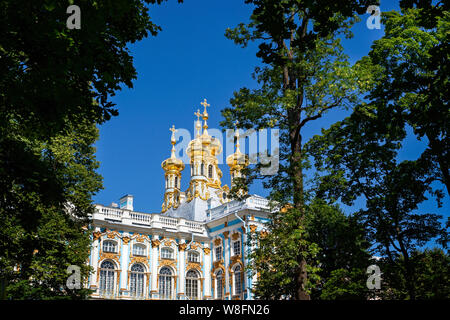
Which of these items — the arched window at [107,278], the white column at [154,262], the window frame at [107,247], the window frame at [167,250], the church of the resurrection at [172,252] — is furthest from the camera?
the window frame at [167,250]

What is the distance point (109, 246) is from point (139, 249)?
234cm

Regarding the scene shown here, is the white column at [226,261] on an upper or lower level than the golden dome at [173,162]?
lower

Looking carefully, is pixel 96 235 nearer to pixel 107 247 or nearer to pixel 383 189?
pixel 107 247

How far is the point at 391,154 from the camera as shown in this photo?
54.9ft

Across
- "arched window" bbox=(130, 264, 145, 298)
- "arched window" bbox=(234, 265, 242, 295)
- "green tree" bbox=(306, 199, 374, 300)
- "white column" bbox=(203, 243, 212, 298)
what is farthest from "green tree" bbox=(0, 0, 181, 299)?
"white column" bbox=(203, 243, 212, 298)

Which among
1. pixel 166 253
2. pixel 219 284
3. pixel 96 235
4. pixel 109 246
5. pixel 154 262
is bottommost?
pixel 219 284

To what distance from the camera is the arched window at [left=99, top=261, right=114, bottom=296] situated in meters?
29.6

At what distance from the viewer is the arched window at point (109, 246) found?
30522 millimetres

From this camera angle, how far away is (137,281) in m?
31.3

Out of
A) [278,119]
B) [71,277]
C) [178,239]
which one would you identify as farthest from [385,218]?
[178,239]

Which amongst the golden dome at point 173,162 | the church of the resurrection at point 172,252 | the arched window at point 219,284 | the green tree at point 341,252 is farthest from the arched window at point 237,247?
the golden dome at point 173,162

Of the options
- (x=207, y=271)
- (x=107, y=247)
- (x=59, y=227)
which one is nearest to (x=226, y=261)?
(x=207, y=271)

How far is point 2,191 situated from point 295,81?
8656 mm

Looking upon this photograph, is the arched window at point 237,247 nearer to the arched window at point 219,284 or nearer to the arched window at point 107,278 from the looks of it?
the arched window at point 219,284
